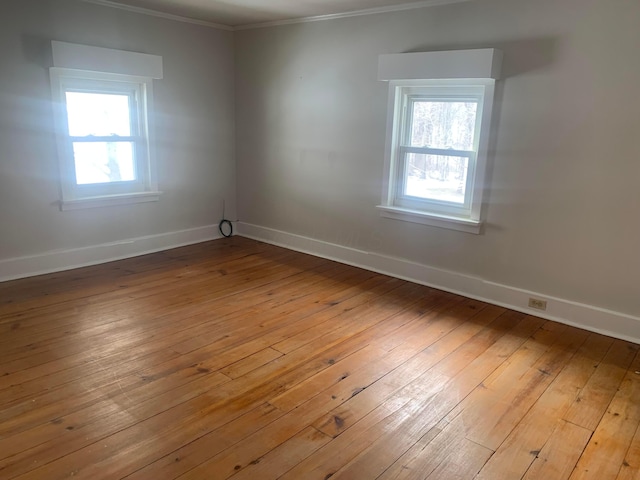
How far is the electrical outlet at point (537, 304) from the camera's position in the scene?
3586 millimetres

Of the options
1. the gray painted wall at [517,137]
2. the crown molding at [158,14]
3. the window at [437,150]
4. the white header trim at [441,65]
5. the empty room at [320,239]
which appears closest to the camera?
the empty room at [320,239]

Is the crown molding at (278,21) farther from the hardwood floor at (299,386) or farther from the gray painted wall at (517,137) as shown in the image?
the hardwood floor at (299,386)

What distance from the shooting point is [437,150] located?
402cm

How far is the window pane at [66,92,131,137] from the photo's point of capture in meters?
4.23

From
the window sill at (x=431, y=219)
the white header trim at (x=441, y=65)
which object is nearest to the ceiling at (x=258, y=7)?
the white header trim at (x=441, y=65)

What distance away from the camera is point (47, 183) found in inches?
163

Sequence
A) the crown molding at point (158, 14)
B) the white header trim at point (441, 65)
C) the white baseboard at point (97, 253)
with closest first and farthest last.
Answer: the white header trim at point (441, 65) → the white baseboard at point (97, 253) → the crown molding at point (158, 14)

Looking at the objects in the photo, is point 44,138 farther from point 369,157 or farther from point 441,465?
point 441,465

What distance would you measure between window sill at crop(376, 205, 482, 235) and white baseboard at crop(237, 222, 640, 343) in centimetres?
39

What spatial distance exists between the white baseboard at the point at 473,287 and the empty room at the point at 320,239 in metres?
0.02

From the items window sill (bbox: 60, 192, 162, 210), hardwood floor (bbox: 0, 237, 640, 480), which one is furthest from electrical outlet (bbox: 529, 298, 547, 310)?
window sill (bbox: 60, 192, 162, 210)

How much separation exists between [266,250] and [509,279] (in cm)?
252

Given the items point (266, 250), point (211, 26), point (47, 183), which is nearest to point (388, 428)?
point (266, 250)

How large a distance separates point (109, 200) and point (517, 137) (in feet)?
11.8
